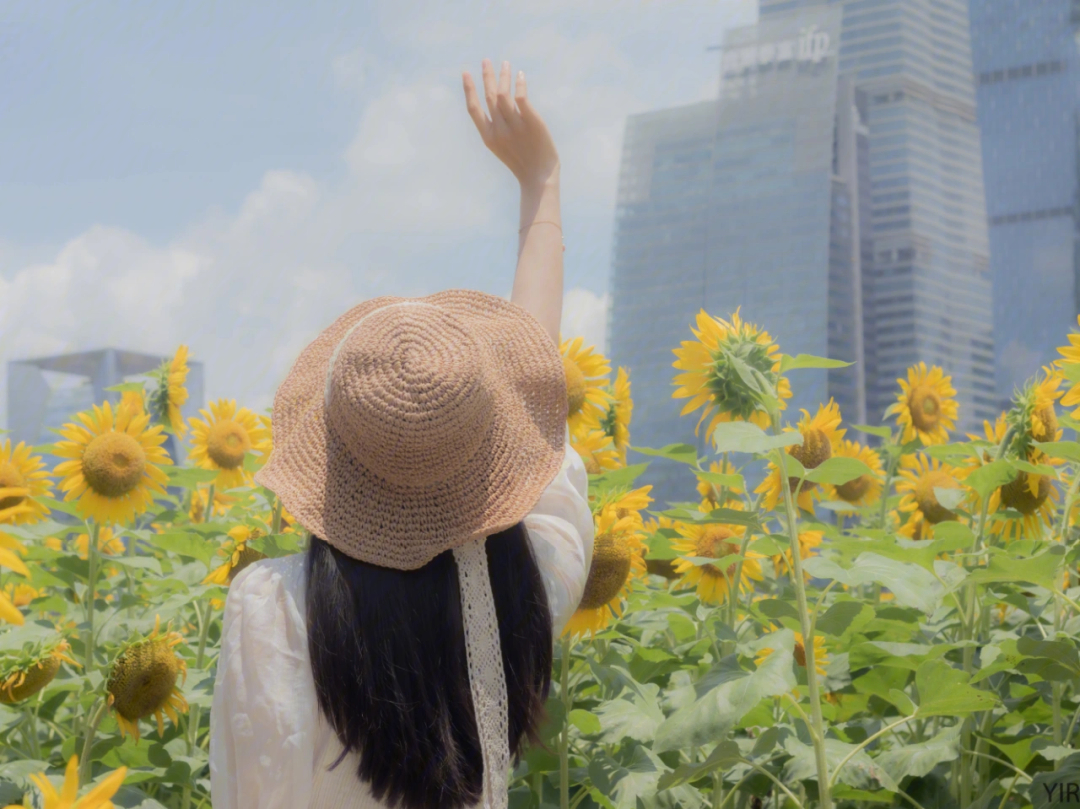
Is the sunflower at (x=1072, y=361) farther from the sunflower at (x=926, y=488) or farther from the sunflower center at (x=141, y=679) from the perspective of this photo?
the sunflower center at (x=141, y=679)

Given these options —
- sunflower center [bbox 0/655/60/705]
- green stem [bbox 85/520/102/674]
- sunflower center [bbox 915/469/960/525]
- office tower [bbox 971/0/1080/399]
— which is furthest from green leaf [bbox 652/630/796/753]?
office tower [bbox 971/0/1080/399]

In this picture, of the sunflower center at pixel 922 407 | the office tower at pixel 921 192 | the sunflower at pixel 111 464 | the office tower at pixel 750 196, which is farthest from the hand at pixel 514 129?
the office tower at pixel 921 192

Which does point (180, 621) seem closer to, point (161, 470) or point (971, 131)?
point (161, 470)

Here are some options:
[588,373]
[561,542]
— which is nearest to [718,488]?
[588,373]

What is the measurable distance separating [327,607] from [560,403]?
29 cm

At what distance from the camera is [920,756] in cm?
115

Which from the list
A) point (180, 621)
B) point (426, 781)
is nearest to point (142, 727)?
point (180, 621)

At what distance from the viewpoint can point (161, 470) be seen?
172cm

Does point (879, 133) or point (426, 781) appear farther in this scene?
point (879, 133)

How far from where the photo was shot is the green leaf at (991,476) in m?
1.20

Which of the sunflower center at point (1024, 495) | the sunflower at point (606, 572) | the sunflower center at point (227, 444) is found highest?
the sunflower center at point (227, 444)

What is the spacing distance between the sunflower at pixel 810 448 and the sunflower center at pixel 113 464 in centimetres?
99

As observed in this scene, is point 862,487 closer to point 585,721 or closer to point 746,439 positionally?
point 585,721

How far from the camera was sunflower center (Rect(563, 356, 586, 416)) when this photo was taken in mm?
1600
